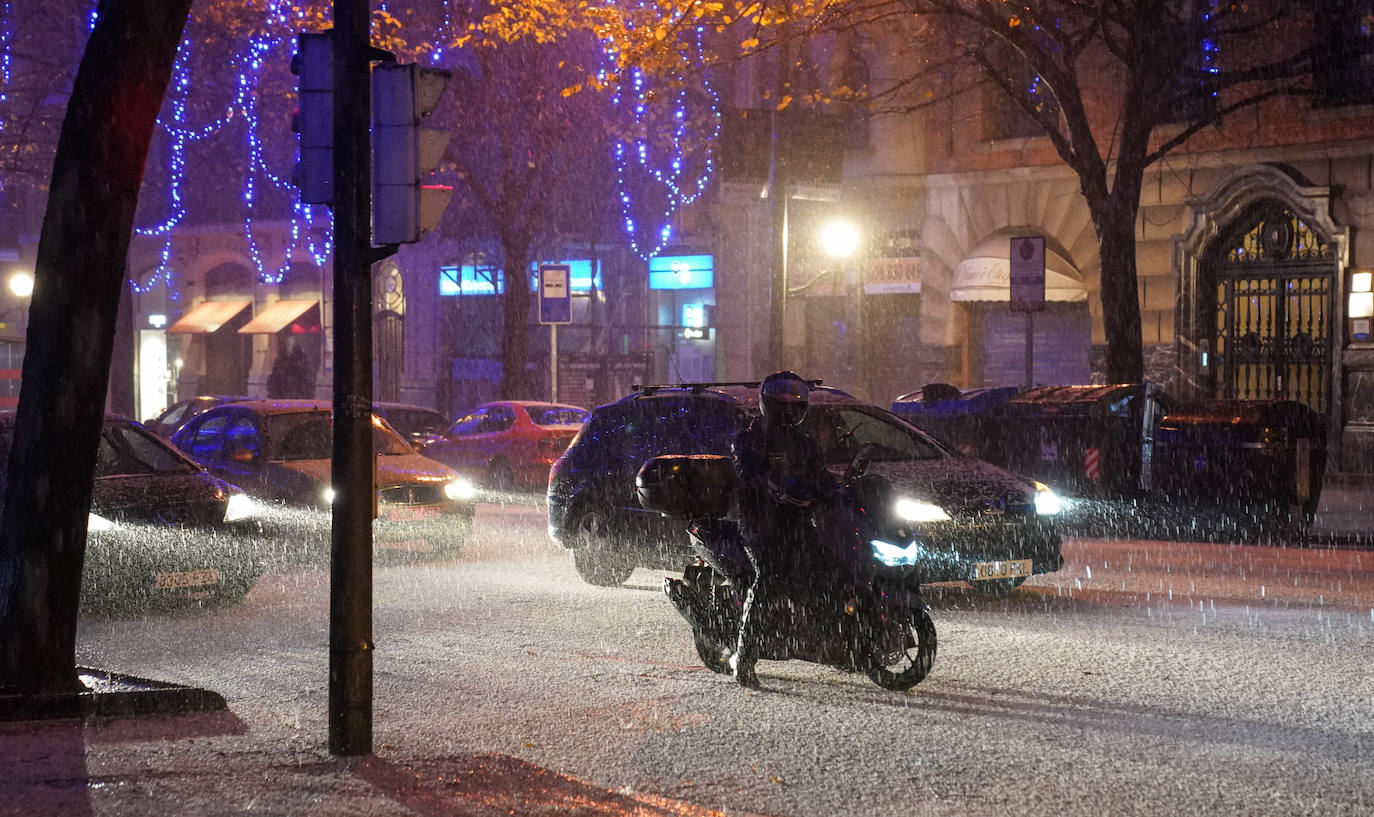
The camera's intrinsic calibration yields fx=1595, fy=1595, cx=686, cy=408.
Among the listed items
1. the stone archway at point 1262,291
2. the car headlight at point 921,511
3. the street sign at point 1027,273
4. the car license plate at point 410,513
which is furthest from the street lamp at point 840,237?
the car headlight at point 921,511

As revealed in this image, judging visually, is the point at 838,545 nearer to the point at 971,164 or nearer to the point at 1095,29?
the point at 1095,29

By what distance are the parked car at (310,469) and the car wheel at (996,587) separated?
5323 millimetres

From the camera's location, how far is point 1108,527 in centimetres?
1809

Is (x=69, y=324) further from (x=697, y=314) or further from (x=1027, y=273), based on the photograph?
(x=697, y=314)

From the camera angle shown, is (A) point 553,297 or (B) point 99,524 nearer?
(B) point 99,524

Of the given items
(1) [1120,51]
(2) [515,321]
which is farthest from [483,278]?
(1) [1120,51]

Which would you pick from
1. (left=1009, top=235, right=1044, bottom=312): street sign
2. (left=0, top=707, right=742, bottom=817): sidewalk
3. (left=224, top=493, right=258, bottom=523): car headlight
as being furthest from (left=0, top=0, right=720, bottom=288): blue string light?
(left=0, top=707, right=742, bottom=817): sidewalk

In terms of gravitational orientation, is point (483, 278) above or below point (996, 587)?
above

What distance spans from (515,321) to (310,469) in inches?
683

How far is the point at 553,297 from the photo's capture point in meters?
26.1

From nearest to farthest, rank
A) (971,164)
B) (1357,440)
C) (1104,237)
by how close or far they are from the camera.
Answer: (1104,237)
(1357,440)
(971,164)

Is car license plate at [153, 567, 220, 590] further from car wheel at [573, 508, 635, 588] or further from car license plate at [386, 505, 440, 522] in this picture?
car license plate at [386, 505, 440, 522]

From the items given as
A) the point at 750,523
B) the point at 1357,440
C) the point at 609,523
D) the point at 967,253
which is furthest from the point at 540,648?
the point at 967,253

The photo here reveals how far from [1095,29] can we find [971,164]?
9879 millimetres
